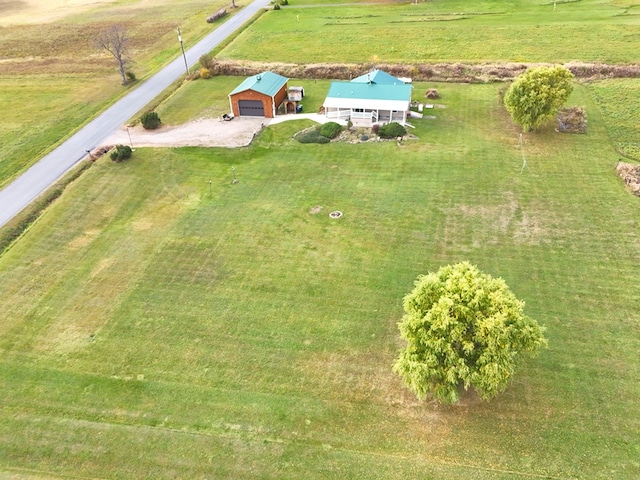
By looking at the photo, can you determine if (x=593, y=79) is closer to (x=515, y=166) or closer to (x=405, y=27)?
(x=515, y=166)

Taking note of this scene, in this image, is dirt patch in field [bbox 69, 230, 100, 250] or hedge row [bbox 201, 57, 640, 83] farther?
hedge row [bbox 201, 57, 640, 83]

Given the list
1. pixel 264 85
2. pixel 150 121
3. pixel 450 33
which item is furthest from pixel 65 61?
pixel 450 33

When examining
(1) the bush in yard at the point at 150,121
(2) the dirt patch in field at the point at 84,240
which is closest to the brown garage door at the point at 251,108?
(1) the bush in yard at the point at 150,121

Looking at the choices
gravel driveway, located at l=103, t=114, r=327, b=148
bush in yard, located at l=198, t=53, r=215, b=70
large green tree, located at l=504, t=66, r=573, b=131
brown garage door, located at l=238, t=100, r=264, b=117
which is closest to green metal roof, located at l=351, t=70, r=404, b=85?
gravel driveway, located at l=103, t=114, r=327, b=148

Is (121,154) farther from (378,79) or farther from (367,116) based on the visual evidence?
(378,79)

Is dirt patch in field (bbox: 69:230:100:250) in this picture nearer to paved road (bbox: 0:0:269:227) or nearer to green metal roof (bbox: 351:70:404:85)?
paved road (bbox: 0:0:269:227)
